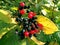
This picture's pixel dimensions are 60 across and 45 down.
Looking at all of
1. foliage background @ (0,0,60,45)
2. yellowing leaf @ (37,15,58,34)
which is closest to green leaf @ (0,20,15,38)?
foliage background @ (0,0,60,45)

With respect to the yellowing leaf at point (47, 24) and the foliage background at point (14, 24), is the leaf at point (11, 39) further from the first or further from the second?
the yellowing leaf at point (47, 24)

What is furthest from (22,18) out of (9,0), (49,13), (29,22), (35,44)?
(9,0)

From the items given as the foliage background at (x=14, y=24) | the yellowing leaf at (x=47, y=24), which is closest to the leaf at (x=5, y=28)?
the foliage background at (x=14, y=24)

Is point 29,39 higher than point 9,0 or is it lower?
lower

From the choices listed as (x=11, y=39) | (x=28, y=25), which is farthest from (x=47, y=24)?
(x=11, y=39)

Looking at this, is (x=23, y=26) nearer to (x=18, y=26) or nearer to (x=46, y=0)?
(x=18, y=26)

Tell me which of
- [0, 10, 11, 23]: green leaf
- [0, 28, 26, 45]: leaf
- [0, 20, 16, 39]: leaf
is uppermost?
[0, 10, 11, 23]: green leaf

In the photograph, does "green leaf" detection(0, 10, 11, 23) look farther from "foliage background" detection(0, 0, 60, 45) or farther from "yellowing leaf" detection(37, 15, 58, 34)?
"yellowing leaf" detection(37, 15, 58, 34)

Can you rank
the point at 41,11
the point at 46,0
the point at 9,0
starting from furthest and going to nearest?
1. the point at 9,0
2. the point at 46,0
3. the point at 41,11

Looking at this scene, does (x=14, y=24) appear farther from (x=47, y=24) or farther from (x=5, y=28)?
(x=47, y=24)

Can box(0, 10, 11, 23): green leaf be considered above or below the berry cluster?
above

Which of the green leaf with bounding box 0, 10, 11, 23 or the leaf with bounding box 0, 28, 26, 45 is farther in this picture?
the leaf with bounding box 0, 28, 26, 45
